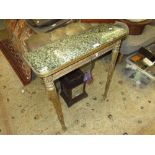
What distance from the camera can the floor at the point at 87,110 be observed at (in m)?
1.72

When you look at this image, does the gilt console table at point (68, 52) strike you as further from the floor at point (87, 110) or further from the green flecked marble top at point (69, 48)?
the floor at point (87, 110)

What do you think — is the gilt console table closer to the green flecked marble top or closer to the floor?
the green flecked marble top

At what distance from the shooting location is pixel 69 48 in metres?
1.20

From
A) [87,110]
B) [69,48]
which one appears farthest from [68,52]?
[87,110]

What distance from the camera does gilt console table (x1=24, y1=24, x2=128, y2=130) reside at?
1.14m

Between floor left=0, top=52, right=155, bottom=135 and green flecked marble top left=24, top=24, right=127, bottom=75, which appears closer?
green flecked marble top left=24, top=24, right=127, bottom=75

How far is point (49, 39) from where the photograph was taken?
4.22ft

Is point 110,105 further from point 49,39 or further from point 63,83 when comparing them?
point 49,39

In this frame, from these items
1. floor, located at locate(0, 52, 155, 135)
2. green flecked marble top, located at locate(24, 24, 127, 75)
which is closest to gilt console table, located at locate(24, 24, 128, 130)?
green flecked marble top, located at locate(24, 24, 127, 75)

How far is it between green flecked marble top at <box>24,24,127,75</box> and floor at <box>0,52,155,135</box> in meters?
0.75

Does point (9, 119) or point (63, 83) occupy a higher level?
point (63, 83)

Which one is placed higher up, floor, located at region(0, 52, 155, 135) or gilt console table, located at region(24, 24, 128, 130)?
gilt console table, located at region(24, 24, 128, 130)
